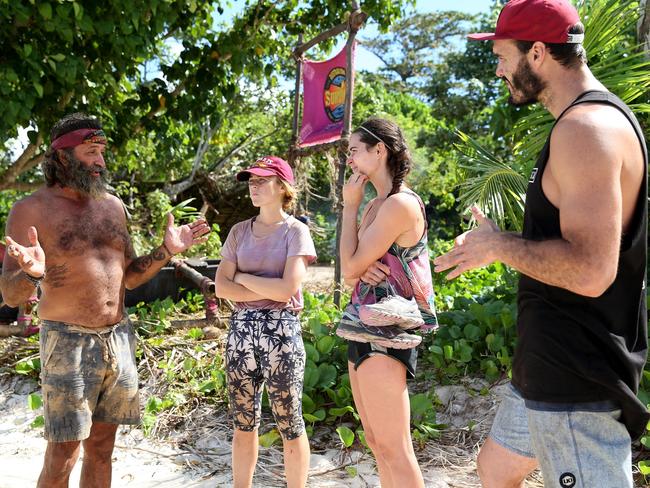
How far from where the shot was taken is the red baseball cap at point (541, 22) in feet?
5.53

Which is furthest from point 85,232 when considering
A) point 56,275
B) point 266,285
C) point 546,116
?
point 546,116

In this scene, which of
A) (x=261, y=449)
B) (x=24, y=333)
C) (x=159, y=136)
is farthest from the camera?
(x=159, y=136)

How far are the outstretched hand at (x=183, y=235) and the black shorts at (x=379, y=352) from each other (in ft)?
3.22

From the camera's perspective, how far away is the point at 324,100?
579cm

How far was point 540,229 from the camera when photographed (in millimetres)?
1694

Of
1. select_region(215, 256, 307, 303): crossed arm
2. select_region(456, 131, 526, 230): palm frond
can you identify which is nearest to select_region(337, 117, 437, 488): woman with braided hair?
select_region(215, 256, 307, 303): crossed arm

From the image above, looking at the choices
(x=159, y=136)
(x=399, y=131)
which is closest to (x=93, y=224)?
(x=399, y=131)

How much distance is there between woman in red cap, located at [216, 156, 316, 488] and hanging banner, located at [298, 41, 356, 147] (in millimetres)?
2587

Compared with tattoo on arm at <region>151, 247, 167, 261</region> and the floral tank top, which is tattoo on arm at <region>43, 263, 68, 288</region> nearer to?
tattoo on arm at <region>151, 247, 167, 261</region>

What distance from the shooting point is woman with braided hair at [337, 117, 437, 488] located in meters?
2.43

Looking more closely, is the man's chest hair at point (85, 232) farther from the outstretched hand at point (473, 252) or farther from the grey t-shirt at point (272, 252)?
the outstretched hand at point (473, 252)

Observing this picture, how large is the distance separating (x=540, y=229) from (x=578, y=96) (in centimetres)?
36

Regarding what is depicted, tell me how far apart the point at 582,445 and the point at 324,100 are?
15.1 ft

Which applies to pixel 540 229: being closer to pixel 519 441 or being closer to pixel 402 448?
pixel 519 441
